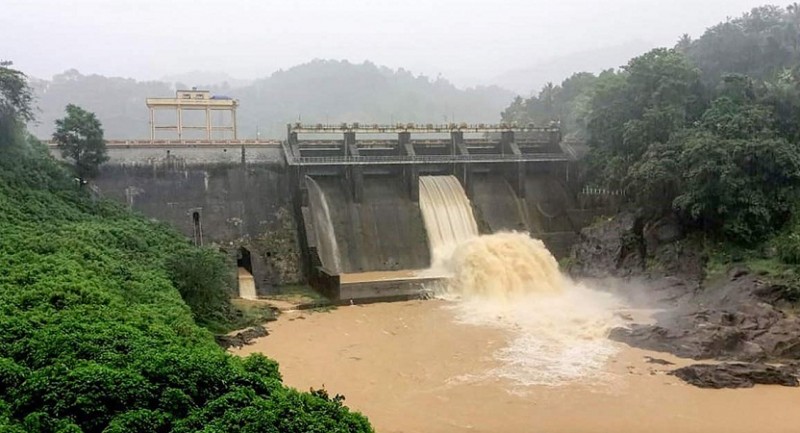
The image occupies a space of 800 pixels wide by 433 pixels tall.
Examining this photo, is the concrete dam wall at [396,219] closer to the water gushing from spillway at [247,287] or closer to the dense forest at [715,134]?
the water gushing from spillway at [247,287]

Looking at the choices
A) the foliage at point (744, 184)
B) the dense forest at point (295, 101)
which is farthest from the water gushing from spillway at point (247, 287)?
the dense forest at point (295, 101)

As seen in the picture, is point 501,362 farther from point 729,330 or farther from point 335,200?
point 335,200

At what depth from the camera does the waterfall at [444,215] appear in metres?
24.0

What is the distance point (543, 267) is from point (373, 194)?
6.81m

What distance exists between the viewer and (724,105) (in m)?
21.5

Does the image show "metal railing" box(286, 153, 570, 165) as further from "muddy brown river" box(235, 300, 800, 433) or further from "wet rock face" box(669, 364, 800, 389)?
"wet rock face" box(669, 364, 800, 389)

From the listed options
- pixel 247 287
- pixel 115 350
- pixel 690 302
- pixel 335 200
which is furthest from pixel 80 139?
pixel 690 302

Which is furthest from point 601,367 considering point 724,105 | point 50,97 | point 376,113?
point 50,97

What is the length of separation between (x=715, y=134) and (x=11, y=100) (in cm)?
2102

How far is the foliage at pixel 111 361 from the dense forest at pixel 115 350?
15 millimetres

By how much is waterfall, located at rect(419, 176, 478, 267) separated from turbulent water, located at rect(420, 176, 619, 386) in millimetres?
36

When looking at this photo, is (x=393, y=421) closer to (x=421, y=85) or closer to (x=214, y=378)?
(x=214, y=378)

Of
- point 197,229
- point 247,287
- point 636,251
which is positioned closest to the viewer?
point 247,287

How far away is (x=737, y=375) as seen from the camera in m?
13.7
